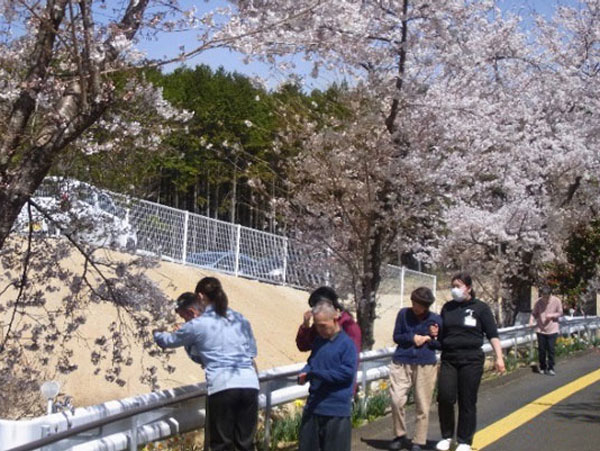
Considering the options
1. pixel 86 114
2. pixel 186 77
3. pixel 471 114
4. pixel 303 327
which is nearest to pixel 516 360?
pixel 471 114

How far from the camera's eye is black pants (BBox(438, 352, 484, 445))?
377 inches

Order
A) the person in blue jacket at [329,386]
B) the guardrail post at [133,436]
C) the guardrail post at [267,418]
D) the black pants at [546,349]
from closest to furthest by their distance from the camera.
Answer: the guardrail post at [133,436] → the person in blue jacket at [329,386] → the guardrail post at [267,418] → the black pants at [546,349]

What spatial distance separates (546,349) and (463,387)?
7.41m

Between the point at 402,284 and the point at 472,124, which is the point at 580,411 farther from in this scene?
the point at 402,284

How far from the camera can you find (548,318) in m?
16.8

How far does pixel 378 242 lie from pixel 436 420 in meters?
3.20

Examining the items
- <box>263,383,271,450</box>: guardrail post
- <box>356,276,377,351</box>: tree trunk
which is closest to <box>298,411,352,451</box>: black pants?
<box>263,383,271,450</box>: guardrail post

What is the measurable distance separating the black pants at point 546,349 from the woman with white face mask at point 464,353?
705 centimetres

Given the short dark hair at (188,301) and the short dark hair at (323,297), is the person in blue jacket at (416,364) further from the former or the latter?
the short dark hair at (188,301)

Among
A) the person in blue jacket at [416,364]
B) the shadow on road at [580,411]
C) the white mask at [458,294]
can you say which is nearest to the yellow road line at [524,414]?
the shadow on road at [580,411]

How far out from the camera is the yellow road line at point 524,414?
1059 centimetres

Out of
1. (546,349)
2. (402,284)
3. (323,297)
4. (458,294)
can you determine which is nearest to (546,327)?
(546,349)

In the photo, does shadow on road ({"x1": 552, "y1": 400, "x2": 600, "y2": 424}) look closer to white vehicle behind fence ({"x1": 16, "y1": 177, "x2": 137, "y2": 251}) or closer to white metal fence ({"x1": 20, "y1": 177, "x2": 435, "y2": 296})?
white metal fence ({"x1": 20, "y1": 177, "x2": 435, "y2": 296})

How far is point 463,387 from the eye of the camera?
31.6 feet
